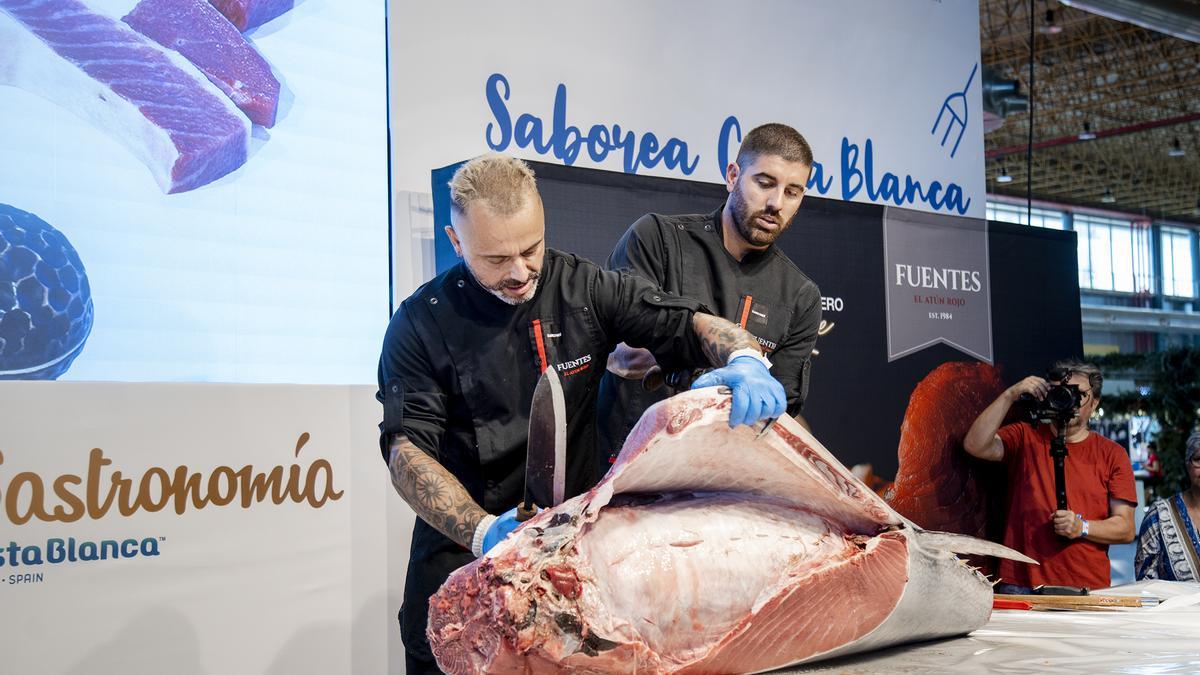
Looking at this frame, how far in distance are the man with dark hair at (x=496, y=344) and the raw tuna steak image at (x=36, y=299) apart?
1.38 metres

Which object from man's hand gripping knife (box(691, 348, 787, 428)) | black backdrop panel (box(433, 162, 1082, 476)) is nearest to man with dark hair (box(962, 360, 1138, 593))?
black backdrop panel (box(433, 162, 1082, 476))

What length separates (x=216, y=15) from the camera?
125 inches

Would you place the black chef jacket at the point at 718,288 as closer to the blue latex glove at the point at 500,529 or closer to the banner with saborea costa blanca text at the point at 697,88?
the blue latex glove at the point at 500,529

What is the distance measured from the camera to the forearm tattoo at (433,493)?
167 centimetres

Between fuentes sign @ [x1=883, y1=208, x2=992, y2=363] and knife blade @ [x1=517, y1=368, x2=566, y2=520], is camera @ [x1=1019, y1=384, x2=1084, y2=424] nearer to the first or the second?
fuentes sign @ [x1=883, y1=208, x2=992, y2=363]

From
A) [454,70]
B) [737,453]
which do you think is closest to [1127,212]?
[454,70]

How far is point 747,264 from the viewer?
256 centimetres

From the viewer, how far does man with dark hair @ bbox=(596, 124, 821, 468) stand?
96.3 inches

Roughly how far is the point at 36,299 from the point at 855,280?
8.52 feet

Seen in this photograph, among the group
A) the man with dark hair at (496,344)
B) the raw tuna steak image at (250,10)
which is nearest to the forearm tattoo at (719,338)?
the man with dark hair at (496,344)

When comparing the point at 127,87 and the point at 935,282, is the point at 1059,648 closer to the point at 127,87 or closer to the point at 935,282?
the point at 935,282

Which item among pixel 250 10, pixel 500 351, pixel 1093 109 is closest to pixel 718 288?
pixel 500 351

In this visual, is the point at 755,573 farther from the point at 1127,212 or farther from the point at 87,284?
the point at 1127,212

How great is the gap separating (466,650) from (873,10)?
4.28 metres
